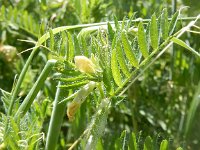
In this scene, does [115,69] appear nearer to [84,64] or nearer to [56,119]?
[84,64]

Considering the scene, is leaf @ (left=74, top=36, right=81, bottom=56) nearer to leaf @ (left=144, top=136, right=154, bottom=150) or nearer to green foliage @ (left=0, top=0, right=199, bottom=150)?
green foliage @ (left=0, top=0, right=199, bottom=150)

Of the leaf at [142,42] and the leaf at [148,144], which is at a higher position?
the leaf at [142,42]

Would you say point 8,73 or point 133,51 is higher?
point 133,51

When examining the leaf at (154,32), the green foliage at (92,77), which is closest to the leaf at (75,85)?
the green foliage at (92,77)

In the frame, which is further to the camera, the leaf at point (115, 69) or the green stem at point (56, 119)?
the green stem at point (56, 119)

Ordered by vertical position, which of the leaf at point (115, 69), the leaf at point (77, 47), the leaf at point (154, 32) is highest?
the leaf at point (154, 32)

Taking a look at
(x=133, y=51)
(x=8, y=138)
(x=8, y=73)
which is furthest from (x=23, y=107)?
(x=8, y=73)

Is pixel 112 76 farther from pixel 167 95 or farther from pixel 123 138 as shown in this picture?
pixel 167 95

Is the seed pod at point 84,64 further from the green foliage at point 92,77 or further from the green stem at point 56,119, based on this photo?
the green stem at point 56,119

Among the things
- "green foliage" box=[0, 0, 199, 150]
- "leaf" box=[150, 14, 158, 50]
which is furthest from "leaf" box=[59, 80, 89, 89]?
"leaf" box=[150, 14, 158, 50]
